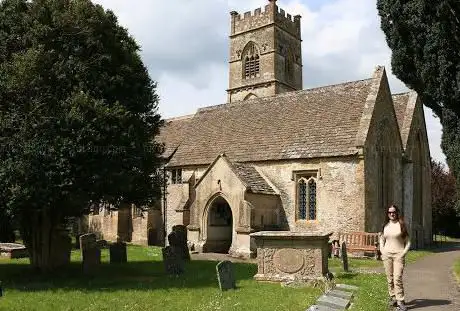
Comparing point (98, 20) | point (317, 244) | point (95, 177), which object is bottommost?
point (317, 244)

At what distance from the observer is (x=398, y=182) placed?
30078 millimetres

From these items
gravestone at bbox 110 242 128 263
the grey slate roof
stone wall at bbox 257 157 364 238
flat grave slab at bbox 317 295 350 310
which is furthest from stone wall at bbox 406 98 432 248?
flat grave slab at bbox 317 295 350 310

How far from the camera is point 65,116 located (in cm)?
1494

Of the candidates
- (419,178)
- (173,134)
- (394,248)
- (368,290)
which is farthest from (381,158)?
(394,248)

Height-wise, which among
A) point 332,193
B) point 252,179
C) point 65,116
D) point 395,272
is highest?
point 65,116

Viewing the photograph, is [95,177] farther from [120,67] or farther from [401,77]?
[401,77]

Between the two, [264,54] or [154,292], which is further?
[264,54]

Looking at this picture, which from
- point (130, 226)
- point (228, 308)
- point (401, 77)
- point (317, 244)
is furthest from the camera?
point (130, 226)

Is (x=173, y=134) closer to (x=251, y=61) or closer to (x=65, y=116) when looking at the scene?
(x=65, y=116)

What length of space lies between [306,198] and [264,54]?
31.3m

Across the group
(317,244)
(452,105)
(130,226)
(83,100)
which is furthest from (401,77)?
(130,226)

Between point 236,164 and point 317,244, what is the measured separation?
42.4ft

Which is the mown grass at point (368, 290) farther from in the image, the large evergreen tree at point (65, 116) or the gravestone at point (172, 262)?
the large evergreen tree at point (65, 116)

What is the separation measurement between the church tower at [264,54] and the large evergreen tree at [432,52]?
3728cm
